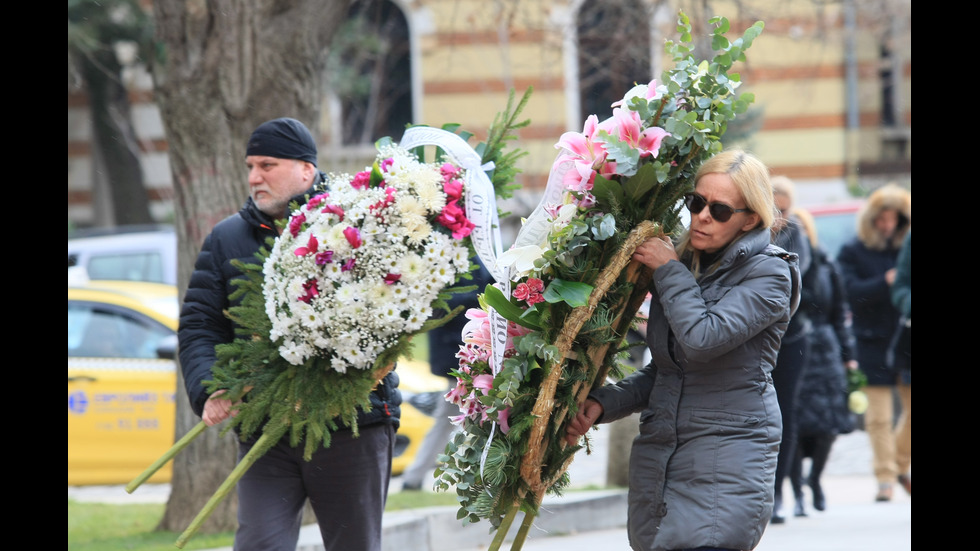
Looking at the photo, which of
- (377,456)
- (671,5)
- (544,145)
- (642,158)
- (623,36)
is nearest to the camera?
(642,158)

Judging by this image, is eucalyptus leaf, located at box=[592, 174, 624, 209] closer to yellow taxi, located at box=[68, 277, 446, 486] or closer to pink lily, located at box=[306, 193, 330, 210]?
pink lily, located at box=[306, 193, 330, 210]

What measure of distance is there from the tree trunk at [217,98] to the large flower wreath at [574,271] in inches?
121

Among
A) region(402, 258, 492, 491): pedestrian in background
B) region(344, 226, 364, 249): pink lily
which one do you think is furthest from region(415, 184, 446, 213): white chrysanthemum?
region(402, 258, 492, 491): pedestrian in background

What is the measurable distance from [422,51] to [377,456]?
14736 mm

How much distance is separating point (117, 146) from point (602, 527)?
49.8 ft

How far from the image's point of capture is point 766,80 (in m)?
18.2

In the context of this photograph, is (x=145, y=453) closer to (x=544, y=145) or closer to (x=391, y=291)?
(x=391, y=291)

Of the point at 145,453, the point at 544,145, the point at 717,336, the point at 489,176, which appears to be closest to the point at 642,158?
the point at 717,336

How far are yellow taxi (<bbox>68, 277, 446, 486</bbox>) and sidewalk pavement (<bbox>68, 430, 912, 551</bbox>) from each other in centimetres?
27

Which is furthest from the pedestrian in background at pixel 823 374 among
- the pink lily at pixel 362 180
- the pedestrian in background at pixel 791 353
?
the pink lily at pixel 362 180

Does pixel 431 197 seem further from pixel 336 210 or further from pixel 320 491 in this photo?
pixel 320 491

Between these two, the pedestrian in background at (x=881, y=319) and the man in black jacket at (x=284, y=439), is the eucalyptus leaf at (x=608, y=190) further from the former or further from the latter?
the pedestrian in background at (x=881, y=319)

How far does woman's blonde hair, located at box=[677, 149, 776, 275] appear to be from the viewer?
3.66 meters

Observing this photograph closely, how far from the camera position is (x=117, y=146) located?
66.7 ft
